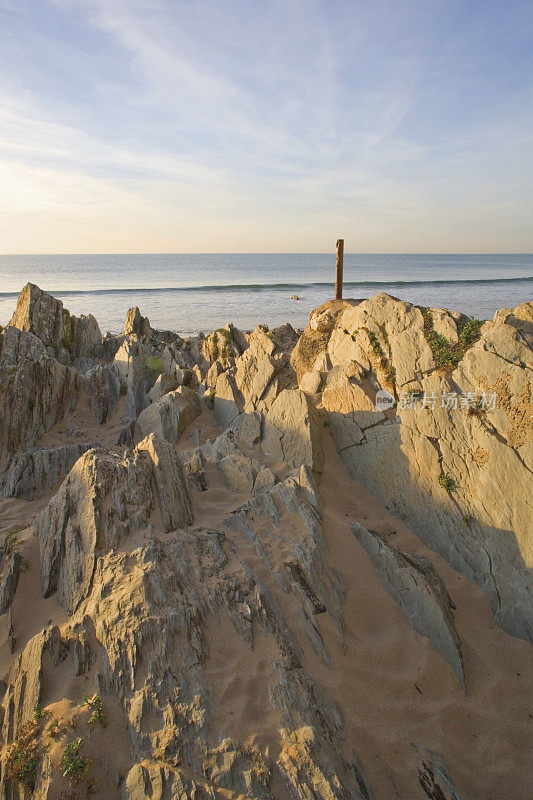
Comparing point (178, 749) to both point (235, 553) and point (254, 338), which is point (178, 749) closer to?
point (235, 553)

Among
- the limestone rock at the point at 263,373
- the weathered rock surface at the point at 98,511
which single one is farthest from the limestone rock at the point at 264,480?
the limestone rock at the point at 263,373

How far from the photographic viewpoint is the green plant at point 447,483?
8164 millimetres

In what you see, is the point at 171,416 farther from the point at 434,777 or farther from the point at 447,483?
the point at 434,777

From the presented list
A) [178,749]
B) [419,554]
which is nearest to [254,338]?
[419,554]

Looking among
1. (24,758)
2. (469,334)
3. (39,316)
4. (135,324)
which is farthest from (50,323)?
(24,758)

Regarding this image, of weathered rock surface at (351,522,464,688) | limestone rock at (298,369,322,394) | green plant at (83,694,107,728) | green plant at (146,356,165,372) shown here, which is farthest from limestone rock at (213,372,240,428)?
green plant at (83,694,107,728)

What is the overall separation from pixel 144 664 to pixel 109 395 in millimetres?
11785

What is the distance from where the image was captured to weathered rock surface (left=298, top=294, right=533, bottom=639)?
7.40 meters

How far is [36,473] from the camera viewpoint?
11.0m

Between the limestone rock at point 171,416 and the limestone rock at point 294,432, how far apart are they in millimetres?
3661

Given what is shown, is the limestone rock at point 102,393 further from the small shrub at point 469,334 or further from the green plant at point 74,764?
the small shrub at point 469,334

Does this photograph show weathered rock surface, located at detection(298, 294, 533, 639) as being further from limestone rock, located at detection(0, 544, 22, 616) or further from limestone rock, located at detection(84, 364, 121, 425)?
limestone rock, located at detection(84, 364, 121, 425)

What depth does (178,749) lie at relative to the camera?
4.57 metres

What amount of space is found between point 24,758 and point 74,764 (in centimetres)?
60
